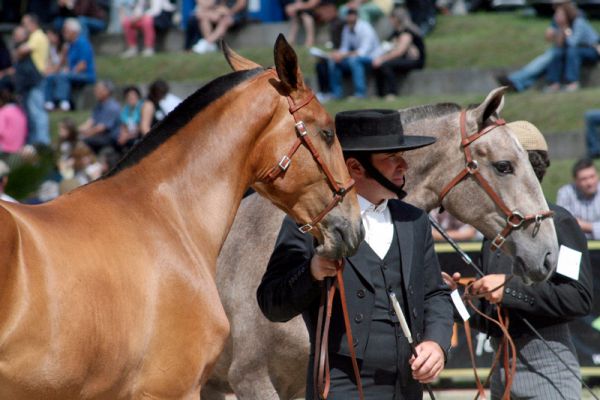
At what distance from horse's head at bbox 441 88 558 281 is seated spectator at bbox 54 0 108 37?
15290 millimetres

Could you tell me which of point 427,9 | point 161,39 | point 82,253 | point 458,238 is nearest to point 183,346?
point 82,253

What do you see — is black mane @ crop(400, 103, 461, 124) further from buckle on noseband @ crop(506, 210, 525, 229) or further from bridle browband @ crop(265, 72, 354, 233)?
bridle browband @ crop(265, 72, 354, 233)

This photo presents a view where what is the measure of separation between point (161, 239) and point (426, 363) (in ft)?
3.80

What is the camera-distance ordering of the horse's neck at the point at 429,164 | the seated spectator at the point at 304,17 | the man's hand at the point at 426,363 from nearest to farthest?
1. the man's hand at the point at 426,363
2. the horse's neck at the point at 429,164
3. the seated spectator at the point at 304,17

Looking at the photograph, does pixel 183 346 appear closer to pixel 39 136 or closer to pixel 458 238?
pixel 458 238

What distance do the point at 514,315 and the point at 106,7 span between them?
17.6m

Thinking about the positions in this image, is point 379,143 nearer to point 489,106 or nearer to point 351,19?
point 489,106

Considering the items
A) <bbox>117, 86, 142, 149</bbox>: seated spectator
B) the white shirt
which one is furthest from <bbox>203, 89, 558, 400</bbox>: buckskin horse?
<bbox>117, 86, 142, 149</bbox>: seated spectator

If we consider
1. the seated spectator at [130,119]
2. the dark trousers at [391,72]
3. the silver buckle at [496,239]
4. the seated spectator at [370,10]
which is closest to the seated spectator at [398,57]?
the dark trousers at [391,72]

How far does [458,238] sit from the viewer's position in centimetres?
1036

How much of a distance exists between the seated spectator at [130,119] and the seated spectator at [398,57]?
3.78 metres

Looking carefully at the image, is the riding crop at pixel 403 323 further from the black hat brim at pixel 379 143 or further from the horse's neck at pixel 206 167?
the horse's neck at pixel 206 167

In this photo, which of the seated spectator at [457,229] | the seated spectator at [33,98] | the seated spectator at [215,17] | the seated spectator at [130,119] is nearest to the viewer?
the seated spectator at [457,229]

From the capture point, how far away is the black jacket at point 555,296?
532 cm
